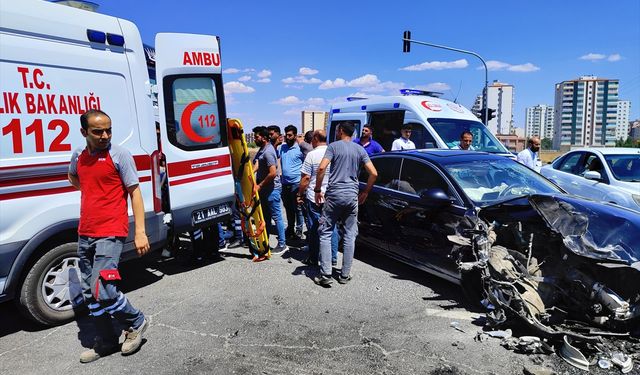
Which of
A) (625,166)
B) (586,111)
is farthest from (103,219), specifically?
(586,111)

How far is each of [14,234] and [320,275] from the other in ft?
9.95

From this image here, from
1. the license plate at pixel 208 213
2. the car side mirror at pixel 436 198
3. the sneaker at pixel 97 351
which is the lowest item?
the sneaker at pixel 97 351

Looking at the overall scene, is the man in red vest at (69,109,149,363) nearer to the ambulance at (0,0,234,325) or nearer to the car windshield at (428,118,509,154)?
the ambulance at (0,0,234,325)

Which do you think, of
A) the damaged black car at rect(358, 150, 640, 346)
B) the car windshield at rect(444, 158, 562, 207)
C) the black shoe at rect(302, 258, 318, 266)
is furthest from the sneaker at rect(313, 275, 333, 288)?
the car windshield at rect(444, 158, 562, 207)

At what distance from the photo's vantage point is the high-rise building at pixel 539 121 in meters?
127

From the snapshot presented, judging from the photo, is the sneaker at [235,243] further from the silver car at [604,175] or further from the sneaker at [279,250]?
the silver car at [604,175]

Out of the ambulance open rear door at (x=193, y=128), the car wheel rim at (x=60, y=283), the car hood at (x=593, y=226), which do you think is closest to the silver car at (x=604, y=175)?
the car hood at (x=593, y=226)

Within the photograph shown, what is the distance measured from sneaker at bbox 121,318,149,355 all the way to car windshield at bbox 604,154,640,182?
7193 millimetres

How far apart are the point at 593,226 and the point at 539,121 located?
146 m

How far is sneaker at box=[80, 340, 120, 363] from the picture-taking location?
10.7 feet

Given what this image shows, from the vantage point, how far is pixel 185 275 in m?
5.35

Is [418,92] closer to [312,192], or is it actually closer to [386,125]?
[386,125]

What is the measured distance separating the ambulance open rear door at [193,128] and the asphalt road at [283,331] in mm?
907

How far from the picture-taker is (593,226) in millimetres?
3465
